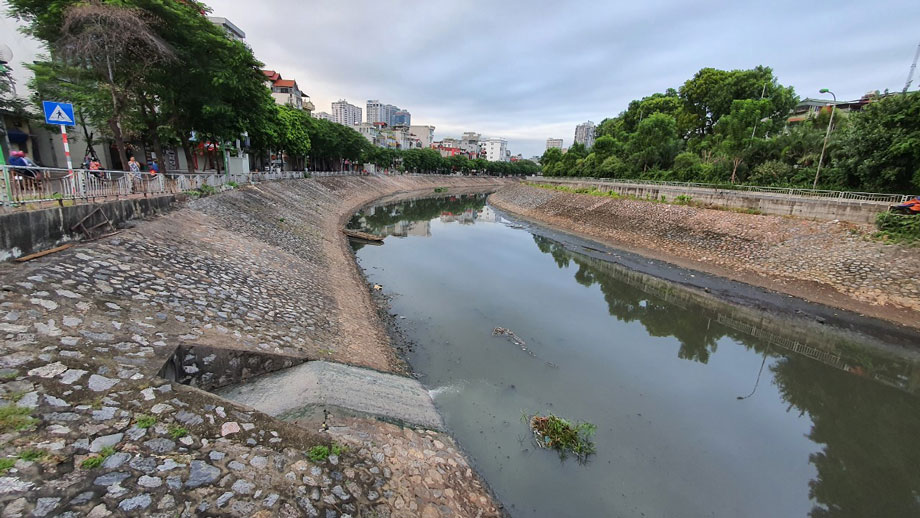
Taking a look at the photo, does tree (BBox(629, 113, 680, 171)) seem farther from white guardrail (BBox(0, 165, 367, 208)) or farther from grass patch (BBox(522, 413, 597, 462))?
white guardrail (BBox(0, 165, 367, 208))

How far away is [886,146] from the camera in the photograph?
20891 millimetres

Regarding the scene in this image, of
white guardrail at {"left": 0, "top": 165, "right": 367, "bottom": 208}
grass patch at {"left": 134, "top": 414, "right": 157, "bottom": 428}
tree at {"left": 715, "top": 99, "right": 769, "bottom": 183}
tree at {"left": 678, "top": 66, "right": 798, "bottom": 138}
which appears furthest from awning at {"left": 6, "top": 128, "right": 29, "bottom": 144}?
tree at {"left": 678, "top": 66, "right": 798, "bottom": 138}

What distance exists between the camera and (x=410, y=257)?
23.2m

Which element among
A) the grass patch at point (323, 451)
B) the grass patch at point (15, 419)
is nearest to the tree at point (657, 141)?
the grass patch at point (323, 451)

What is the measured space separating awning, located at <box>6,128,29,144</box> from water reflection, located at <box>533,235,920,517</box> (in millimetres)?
36035

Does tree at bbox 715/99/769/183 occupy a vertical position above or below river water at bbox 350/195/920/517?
above

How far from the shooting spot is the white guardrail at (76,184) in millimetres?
7504

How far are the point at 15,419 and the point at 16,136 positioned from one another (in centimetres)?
3063

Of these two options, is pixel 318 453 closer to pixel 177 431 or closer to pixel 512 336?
pixel 177 431

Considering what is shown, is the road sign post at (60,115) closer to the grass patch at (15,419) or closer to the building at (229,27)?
the grass patch at (15,419)

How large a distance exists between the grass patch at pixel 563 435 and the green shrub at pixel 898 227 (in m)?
20.4

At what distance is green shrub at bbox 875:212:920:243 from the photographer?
1692cm

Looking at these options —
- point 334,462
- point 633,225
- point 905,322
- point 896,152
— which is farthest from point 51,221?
point 896,152

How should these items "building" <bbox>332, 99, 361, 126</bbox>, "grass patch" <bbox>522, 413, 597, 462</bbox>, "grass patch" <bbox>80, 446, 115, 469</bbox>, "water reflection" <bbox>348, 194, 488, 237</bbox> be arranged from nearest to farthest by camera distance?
"grass patch" <bbox>80, 446, 115, 469</bbox>
"grass patch" <bbox>522, 413, 597, 462</bbox>
"water reflection" <bbox>348, 194, 488, 237</bbox>
"building" <bbox>332, 99, 361, 126</bbox>
